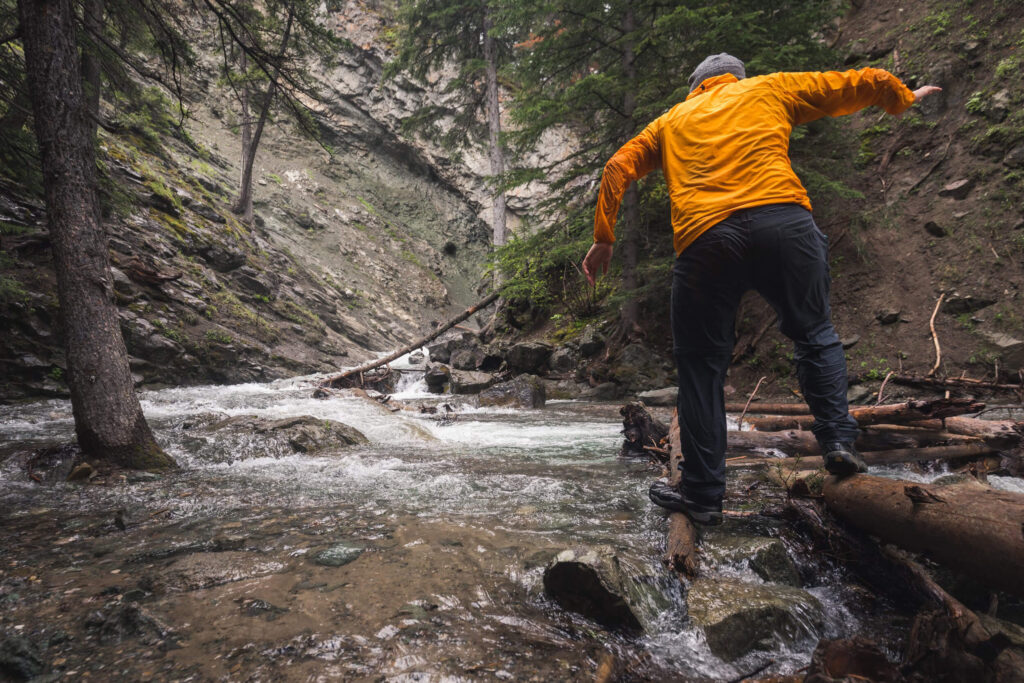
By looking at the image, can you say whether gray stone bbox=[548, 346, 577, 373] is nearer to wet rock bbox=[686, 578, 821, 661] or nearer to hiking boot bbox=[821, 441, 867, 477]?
hiking boot bbox=[821, 441, 867, 477]

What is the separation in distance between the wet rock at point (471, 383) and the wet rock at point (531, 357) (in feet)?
2.79

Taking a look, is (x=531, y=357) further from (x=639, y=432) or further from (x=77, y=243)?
(x=77, y=243)

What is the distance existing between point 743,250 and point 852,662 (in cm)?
161

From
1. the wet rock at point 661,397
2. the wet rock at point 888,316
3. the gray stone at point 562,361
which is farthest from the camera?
the gray stone at point 562,361

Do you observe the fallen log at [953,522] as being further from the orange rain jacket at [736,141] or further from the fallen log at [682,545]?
the orange rain jacket at [736,141]

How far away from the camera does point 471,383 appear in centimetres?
1107

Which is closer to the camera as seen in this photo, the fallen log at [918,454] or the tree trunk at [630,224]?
the fallen log at [918,454]

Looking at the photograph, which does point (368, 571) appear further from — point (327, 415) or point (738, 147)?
point (327, 415)

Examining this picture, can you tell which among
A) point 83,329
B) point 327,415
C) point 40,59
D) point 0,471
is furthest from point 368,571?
point 327,415

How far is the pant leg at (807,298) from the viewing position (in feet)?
6.99

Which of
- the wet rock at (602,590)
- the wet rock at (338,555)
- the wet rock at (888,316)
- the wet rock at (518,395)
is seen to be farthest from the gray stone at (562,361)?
the wet rock at (602,590)

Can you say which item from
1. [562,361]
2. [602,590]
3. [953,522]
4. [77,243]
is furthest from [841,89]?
[562,361]

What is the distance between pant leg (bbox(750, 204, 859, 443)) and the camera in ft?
6.99

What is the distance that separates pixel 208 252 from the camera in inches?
477
